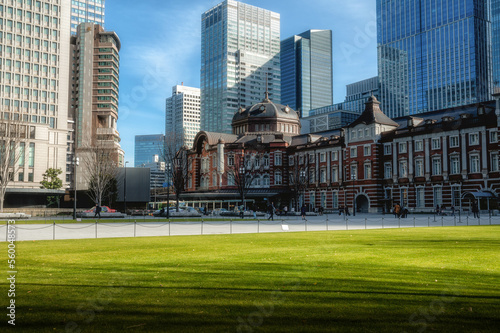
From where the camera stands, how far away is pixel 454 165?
203 ft

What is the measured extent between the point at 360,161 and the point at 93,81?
83.0m

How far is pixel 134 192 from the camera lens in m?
74.6

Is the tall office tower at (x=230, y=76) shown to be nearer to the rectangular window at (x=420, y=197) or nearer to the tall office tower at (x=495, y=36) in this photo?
the tall office tower at (x=495, y=36)

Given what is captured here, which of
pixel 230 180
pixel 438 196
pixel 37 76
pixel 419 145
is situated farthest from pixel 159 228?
pixel 37 76

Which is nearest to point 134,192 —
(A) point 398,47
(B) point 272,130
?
(B) point 272,130

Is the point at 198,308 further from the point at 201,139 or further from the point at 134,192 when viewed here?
the point at 201,139

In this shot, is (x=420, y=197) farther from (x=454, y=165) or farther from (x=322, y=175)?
(x=322, y=175)

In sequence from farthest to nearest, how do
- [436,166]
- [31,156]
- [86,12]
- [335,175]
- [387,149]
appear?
[86,12] → [31,156] → [335,175] → [387,149] → [436,166]

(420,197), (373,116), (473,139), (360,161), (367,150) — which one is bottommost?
(420,197)

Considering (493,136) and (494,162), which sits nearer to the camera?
(494,162)

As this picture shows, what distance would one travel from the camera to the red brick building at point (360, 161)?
59.8 meters

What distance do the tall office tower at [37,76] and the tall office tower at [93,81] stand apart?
2111 cm

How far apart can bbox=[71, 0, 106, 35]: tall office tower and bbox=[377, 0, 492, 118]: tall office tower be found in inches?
3981

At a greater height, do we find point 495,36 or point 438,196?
point 495,36
